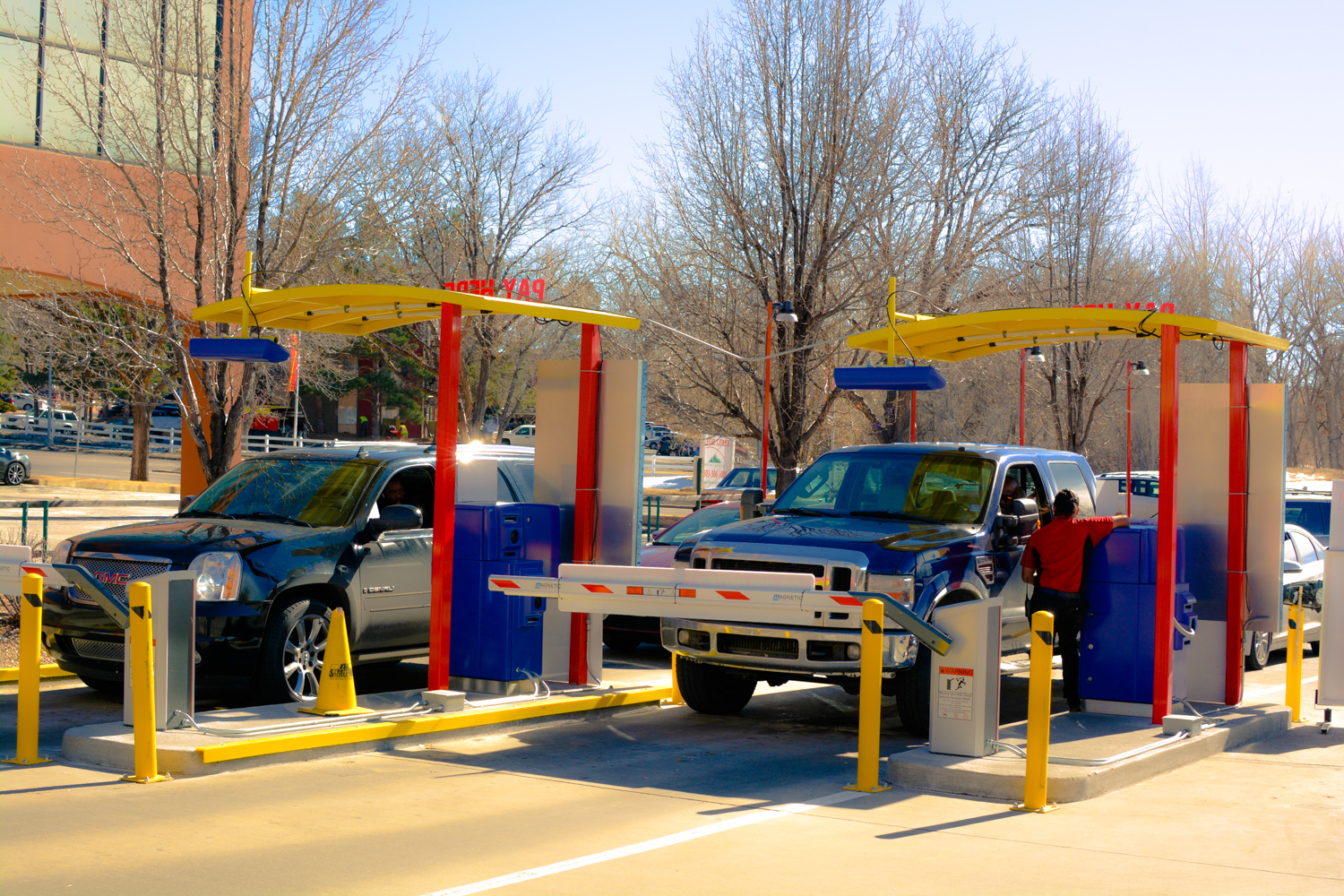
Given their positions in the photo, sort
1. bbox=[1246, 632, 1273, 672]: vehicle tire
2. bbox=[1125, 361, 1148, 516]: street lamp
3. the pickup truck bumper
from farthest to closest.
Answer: bbox=[1246, 632, 1273, 672]: vehicle tire, bbox=[1125, 361, 1148, 516]: street lamp, the pickup truck bumper

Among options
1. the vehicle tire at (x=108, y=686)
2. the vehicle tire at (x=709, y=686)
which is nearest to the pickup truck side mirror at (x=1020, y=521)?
the vehicle tire at (x=709, y=686)

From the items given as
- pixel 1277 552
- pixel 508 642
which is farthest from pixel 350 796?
pixel 1277 552

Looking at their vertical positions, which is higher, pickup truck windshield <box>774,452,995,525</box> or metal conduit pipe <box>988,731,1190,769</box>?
pickup truck windshield <box>774,452,995,525</box>

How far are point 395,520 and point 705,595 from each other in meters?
3.00

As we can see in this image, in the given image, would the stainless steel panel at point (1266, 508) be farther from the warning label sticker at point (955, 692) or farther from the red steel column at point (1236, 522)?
the warning label sticker at point (955, 692)

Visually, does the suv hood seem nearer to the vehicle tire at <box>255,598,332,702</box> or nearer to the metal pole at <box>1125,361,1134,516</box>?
the vehicle tire at <box>255,598,332,702</box>

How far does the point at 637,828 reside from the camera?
6621mm

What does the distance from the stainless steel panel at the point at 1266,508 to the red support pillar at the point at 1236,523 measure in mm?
98

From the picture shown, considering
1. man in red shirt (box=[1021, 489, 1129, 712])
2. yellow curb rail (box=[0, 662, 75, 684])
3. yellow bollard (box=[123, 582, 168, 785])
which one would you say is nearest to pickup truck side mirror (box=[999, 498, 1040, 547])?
man in red shirt (box=[1021, 489, 1129, 712])

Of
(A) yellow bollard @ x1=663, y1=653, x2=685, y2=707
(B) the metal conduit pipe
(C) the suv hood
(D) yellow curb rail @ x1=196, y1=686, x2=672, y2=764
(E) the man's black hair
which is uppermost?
(E) the man's black hair

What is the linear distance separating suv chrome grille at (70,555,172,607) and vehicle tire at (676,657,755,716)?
3.97 metres

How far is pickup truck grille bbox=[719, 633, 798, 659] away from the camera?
8.84 m

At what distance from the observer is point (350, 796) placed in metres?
7.25

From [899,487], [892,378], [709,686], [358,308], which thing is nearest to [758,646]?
[709,686]
